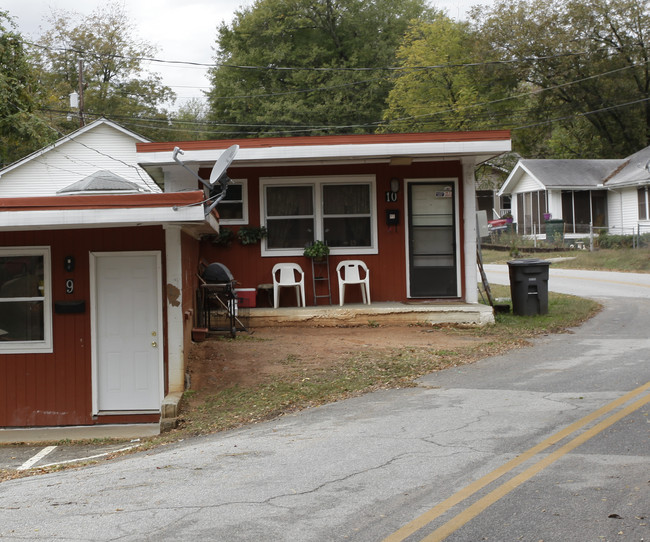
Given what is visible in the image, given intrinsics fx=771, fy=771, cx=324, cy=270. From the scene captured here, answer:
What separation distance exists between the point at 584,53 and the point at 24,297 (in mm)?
42037

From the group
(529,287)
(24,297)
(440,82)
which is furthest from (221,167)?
(440,82)

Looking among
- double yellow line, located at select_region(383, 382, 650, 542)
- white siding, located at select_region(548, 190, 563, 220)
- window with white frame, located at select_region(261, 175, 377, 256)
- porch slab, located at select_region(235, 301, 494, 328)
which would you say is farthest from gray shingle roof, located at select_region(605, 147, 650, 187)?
double yellow line, located at select_region(383, 382, 650, 542)

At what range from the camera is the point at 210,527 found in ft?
16.8

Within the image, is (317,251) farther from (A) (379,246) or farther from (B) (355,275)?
(A) (379,246)

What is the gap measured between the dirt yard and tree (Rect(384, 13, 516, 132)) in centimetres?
3168

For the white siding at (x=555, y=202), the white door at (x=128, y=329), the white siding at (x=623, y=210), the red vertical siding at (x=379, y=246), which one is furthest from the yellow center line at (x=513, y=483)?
the white siding at (x=555, y=202)

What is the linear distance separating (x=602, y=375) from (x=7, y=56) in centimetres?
1760

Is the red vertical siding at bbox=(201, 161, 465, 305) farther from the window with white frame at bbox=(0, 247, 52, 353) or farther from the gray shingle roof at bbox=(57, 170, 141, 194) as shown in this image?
the window with white frame at bbox=(0, 247, 52, 353)

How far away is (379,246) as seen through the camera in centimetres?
1588

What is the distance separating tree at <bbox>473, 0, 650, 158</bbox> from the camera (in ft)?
149

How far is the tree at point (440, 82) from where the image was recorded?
44.2m

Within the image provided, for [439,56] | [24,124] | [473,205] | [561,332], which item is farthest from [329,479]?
[439,56]

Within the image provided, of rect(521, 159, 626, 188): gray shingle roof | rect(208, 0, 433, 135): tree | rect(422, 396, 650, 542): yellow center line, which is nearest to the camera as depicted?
rect(422, 396, 650, 542): yellow center line

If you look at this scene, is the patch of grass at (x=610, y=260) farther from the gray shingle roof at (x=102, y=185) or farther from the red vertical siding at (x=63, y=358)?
the red vertical siding at (x=63, y=358)
